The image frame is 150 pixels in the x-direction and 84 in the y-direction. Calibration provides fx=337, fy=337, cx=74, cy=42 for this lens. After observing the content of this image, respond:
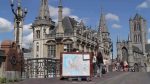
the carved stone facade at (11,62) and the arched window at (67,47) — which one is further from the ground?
the arched window at (67,47)

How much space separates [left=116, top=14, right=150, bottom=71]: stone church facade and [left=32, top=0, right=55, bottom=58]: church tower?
89756 millimetres

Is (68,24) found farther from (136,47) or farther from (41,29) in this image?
(136,47)

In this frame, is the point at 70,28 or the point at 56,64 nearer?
the point at 56,64

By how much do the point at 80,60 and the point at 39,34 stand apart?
53541mm

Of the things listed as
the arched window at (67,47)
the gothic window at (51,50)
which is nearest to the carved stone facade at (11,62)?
the arched window at (67,47)

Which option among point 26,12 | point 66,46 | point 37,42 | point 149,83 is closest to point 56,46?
point 66,46

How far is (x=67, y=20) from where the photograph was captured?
7425 cm

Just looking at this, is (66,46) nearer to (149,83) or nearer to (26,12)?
(26,12)

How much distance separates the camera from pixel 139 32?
636 ft

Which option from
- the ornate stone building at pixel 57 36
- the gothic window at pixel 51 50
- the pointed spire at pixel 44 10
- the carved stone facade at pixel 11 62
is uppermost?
the pointed spire at pixel 44 10

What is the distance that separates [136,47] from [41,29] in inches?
4654

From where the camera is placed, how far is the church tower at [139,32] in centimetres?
19250

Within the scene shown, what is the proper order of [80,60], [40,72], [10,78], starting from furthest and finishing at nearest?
[40,72] → [80,60] → [10,78]

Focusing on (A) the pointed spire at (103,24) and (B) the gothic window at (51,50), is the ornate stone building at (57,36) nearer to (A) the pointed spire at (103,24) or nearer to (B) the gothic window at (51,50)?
(B) the gothic window at (51,50)
